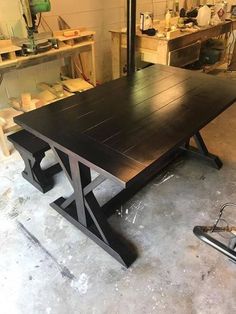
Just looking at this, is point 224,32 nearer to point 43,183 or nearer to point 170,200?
point 170,200

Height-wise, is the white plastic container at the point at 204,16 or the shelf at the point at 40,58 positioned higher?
the white plastic container at the point at 204,16

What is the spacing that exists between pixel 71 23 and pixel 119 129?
2174 mm

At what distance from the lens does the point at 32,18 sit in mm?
2189

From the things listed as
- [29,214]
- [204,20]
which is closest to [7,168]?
[29,214]

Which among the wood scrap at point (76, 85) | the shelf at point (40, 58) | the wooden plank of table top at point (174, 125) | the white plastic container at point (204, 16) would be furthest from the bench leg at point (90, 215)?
the white plastic container at point (204, 16)

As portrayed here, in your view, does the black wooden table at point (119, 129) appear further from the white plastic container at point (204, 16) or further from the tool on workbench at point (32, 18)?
the white plastic container at point (204, 16)

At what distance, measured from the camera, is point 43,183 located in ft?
6.57

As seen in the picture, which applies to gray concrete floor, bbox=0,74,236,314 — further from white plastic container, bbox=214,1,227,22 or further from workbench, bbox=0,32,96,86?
white plastic container, bbox=214,1,227,22

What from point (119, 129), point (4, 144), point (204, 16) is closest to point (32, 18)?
point (4, 144)

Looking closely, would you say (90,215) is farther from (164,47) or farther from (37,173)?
(164,47)

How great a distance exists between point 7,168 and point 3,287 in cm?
110

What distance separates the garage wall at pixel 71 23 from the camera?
244cm

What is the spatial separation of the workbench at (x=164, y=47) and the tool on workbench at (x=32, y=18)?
1177mm

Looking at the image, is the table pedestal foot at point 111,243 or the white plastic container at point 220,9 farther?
the white plastic container at point 220,9
